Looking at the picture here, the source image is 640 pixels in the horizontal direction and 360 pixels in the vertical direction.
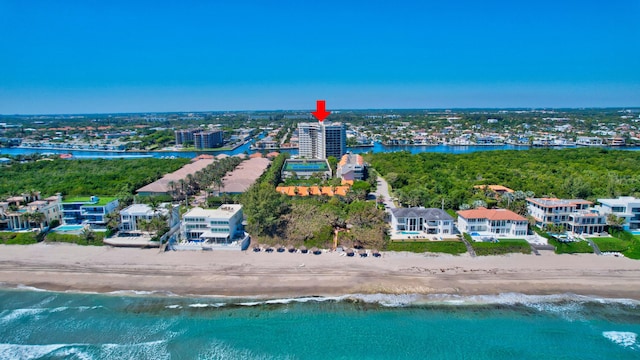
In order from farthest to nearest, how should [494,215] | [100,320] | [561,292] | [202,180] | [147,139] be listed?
[147,139] → [202,180] → [494,215] → [561,292] → [100,320]

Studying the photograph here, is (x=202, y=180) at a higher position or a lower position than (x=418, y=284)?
higher

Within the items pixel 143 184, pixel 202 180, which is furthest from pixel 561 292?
pixel 143 184

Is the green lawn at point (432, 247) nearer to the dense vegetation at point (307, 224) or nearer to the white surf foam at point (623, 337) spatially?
the dense vegetation at point (307, 224)

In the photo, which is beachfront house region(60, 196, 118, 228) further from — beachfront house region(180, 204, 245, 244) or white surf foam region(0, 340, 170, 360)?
white surf foam region(0, 340, 170, 360)

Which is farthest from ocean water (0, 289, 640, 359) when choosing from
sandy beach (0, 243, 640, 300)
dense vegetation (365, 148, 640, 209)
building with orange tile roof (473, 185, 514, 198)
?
building with orange tile roof (473, 185, 514, 198)

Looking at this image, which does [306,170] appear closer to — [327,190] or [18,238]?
[327,190]

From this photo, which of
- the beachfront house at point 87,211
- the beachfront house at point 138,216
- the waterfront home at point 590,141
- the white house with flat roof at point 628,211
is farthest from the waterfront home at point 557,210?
the waterfront home at point 590,141

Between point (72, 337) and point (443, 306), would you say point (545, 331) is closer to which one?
point (443, 306)
